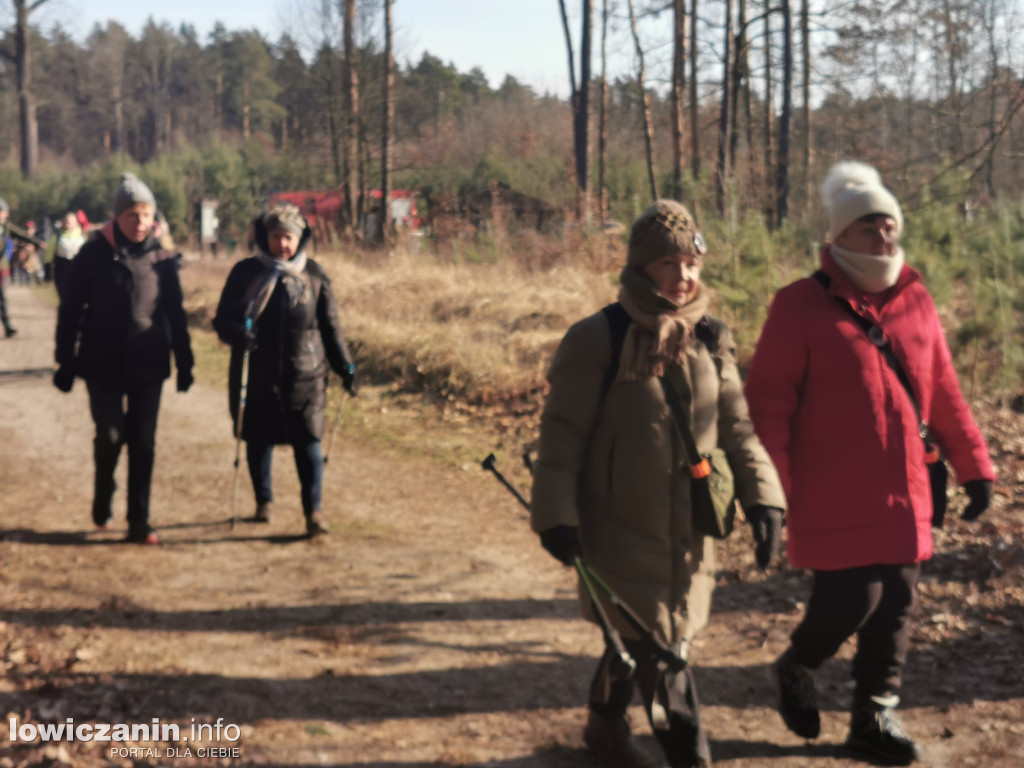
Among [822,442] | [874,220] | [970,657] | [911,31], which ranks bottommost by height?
[970,657]

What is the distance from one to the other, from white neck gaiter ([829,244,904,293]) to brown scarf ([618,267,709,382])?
68 centimetres

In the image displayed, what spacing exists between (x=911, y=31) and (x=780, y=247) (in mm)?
4910

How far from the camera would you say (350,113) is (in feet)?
88.7

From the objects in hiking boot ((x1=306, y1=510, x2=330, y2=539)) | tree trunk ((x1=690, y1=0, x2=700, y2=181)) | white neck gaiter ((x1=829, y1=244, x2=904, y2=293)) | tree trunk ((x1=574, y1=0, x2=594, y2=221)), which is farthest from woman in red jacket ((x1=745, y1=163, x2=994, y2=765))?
tree trunk ((x1=690, y1=0, x2=700, y2=181))

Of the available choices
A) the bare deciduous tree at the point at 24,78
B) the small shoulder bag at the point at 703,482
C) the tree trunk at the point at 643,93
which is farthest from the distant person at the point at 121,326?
the bare deciduous tree at the point at 24,78

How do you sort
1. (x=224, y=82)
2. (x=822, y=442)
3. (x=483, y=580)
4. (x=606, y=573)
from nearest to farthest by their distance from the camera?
(x=606, y=573), (x=822, y=442), (x=483, y=580), (x=224, y=82)

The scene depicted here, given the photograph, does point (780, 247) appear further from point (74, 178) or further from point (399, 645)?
point (74, 178)

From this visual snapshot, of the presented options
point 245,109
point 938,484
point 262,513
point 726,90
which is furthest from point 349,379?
point 245,109

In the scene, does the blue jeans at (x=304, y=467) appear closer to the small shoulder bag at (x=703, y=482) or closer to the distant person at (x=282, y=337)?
the distant person at (x=282, y=337)

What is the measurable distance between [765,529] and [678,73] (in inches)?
970

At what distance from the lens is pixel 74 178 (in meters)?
52.7

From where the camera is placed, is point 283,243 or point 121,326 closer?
point 121,326

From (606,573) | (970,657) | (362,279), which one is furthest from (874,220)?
(362,279)

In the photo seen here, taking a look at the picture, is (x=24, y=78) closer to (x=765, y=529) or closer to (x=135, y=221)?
(x=135, y=221)
